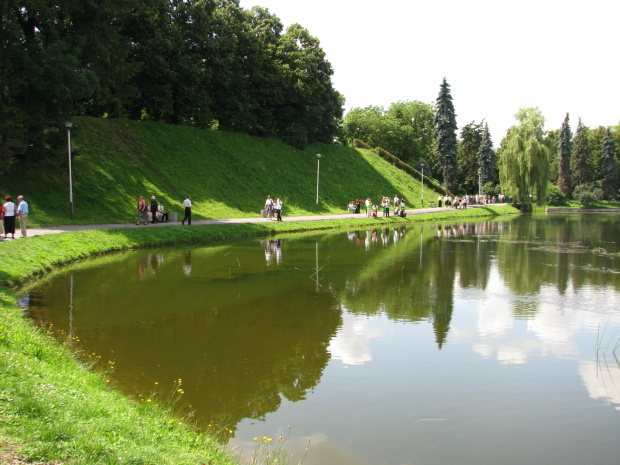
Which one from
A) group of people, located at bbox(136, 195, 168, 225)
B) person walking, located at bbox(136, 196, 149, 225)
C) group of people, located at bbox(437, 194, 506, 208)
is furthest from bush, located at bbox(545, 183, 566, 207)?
person walking, located at bbox(136, 196, 149, 225)

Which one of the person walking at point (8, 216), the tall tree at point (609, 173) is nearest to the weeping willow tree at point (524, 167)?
the tall tree at point (609, 173)

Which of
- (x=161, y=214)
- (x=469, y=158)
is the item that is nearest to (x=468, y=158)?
(x=469, y=158)

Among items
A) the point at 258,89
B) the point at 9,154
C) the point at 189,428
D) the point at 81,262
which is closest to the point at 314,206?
the point at 258,89

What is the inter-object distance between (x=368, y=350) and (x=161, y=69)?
113ft

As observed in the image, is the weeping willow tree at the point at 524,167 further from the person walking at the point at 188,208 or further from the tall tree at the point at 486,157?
the person walking at the point at 188,208

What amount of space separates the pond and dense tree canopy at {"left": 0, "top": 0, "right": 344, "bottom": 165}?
11.7 m

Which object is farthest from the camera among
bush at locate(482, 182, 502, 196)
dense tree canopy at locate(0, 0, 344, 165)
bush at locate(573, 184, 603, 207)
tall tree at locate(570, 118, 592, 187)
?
tall tree at locate(570, 118, 592, 187)

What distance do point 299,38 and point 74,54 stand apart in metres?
32.2

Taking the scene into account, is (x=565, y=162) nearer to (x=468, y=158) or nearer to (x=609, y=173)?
(x=609, y=173)

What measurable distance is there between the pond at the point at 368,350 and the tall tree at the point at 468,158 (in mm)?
66224

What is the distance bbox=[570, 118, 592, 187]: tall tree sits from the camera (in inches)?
3410

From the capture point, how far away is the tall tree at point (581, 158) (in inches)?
3410

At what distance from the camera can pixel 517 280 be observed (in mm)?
16281

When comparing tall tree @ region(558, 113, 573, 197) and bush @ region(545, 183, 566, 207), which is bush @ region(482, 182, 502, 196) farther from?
tall tree @ region(558, 113, 573, 197)
